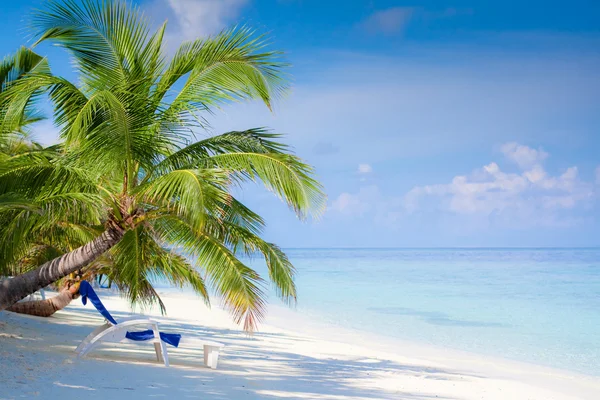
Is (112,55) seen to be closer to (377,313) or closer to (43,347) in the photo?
(43,347)

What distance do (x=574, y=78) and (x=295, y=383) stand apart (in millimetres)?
53018

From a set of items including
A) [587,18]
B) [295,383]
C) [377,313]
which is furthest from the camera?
[587,18]

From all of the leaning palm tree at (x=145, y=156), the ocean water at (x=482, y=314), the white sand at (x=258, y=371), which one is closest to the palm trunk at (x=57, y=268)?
the leaning palm tree at (x=145, y=156)

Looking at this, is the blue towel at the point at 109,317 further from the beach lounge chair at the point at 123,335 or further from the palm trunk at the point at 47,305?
the palm trunk at the point at 47,305

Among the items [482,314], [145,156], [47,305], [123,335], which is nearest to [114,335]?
[123,335]

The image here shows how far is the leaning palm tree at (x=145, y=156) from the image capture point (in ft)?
18.8

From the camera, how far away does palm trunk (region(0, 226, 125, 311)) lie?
5.75 m

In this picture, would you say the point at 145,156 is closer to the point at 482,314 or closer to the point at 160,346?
the point at 160,346

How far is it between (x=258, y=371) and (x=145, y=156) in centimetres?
293

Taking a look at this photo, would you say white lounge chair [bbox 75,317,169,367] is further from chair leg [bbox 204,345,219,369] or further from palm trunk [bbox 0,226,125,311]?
palm trunk [bbox 0,226,125,311]

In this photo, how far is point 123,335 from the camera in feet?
22.0

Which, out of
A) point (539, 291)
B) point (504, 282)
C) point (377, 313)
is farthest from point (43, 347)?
point (504, 282)

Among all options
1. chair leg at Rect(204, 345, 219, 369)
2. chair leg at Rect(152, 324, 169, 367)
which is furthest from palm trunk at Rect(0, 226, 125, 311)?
chair leg at Rect(204, 345, 219, 369)

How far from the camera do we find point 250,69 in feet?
20.1
